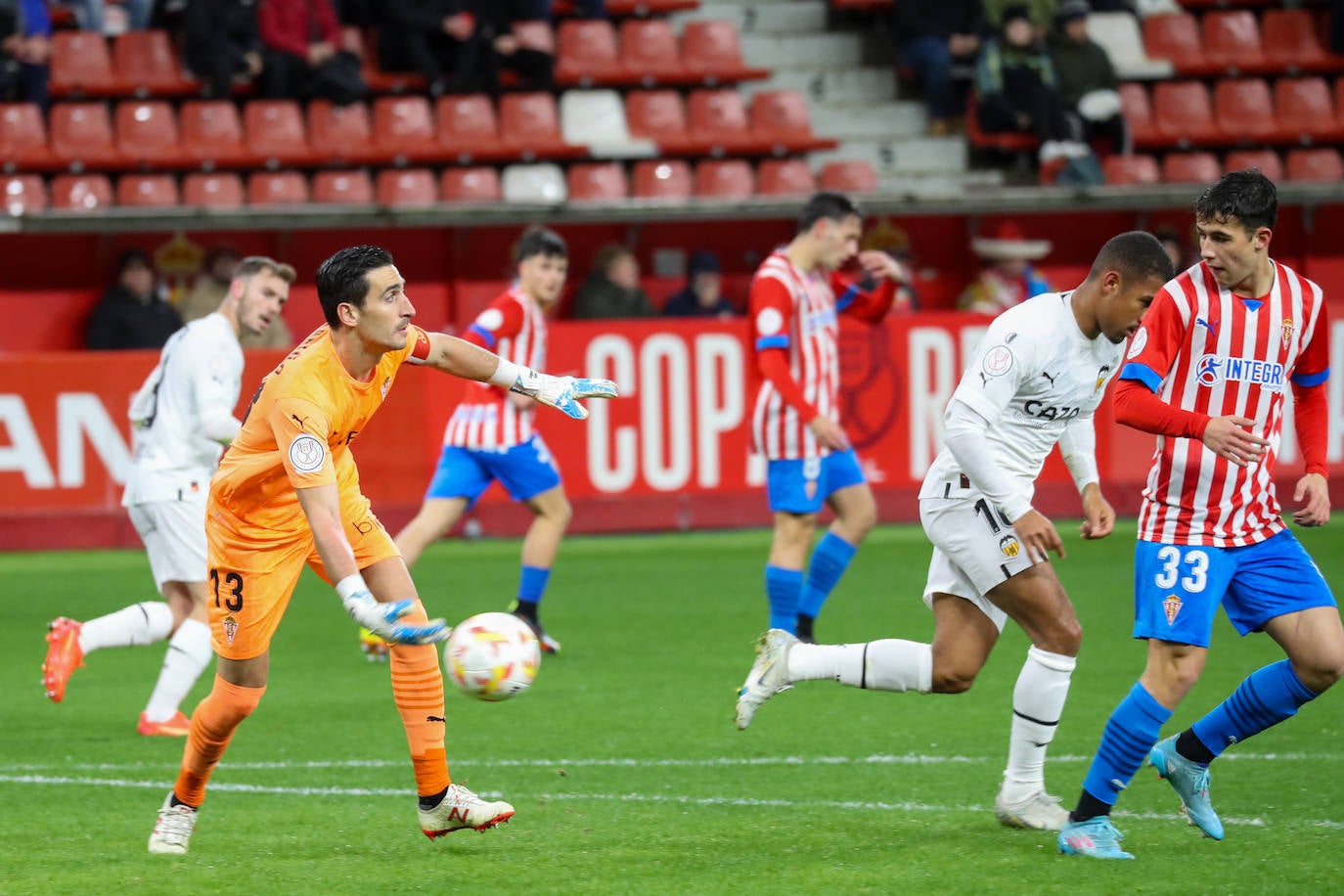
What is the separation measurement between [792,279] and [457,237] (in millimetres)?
9019

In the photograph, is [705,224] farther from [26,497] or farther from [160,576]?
[160,576]

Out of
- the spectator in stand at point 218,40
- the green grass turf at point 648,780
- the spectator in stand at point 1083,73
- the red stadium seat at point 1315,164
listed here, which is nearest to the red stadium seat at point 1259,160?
the red stadium seat at point 1315,164

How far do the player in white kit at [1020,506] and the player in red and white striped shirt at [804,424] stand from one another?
343 centimetres

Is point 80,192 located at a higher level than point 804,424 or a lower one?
higher

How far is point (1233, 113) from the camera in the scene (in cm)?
2039

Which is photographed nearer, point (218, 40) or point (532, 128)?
point (218, 40)

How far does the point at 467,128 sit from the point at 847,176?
3.95 m

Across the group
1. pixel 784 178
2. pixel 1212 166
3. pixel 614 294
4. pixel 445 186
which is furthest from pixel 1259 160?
pixel 445 186

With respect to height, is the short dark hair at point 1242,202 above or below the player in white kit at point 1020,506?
above

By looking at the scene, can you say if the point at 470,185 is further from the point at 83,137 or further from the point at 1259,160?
the point at 1259,160

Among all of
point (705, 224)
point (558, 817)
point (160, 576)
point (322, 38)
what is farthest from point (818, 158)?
point (558, 817)

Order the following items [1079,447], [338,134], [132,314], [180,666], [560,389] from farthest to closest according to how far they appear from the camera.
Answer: [338,134]
[132,314]
[180,666]
[1079,447]
[560,389]

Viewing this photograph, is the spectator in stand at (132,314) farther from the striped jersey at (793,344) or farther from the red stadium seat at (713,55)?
the striped jersey at (793,344)

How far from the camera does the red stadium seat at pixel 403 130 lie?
18.5 metres
